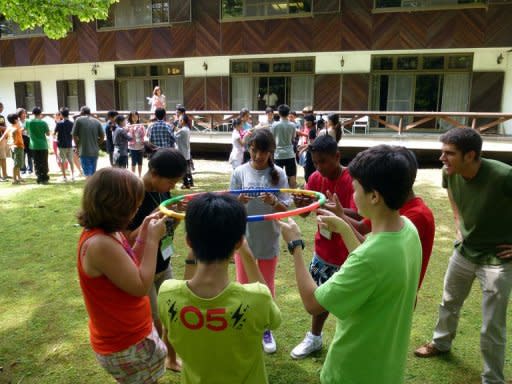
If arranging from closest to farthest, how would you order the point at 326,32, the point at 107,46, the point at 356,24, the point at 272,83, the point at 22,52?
the point at 356,24
the point at 326,32
the point at 272,83
the point at 107,46
the point at 22,52

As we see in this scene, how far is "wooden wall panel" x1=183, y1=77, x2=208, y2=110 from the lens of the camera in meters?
17.6

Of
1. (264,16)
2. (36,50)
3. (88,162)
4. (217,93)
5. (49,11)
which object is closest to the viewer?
(49,11)

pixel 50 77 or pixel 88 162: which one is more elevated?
pixel 50 77

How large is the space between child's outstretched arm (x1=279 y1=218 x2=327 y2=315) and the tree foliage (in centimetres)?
907

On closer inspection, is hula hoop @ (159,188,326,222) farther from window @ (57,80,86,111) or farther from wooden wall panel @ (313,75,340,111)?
window @ (57,80,86,111)

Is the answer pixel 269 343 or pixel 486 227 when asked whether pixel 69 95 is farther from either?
pixel 486 227

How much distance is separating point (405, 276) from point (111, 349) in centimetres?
141

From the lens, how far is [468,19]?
14.0m

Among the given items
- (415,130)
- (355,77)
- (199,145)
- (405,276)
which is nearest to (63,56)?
(199,145)

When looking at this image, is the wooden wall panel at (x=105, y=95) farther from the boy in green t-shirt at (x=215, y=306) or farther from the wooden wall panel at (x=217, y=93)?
the boy in green t-shirt at (x=215, y=306)

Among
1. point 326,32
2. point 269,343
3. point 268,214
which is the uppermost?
point 326,32

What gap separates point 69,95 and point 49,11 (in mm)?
11318

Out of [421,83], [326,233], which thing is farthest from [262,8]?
[326,233]

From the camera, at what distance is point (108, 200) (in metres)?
1.88
